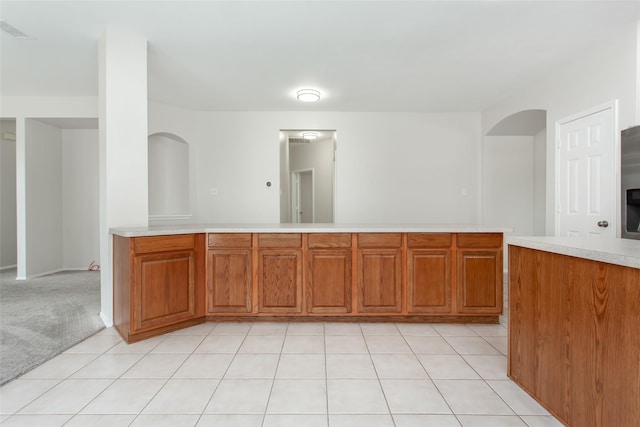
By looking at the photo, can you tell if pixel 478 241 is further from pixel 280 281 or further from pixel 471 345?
pixel 280 281

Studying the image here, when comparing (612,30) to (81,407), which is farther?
(612,30)

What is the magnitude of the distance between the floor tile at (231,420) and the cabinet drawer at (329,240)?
1.56 m

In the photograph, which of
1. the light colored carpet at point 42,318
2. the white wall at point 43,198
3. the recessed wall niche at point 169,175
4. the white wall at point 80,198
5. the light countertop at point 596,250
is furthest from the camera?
the white wall at point 80,198

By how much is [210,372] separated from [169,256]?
1.04 m

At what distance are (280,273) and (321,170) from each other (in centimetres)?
530

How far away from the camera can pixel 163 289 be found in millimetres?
2707

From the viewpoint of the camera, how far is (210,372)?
83.6 inches

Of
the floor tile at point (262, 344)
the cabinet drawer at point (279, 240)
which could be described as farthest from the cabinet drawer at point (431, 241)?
the floor tile at point (262, 344)

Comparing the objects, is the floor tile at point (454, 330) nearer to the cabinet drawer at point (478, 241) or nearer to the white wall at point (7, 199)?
the cabinet drawer at point (478, 241)

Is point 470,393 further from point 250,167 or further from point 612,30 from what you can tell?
point 250,167

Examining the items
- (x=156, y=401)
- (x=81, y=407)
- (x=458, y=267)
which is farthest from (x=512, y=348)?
(x=81, y=407)

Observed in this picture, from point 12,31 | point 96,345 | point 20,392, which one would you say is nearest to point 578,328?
point 20,392

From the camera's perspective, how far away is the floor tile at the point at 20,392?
1751 millimetres

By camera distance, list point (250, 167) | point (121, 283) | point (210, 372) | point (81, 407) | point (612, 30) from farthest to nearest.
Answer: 1. point (250, 167)
2. point (612, 30)
3. point (121, 283)
4. point (210, 372)
5. point (81, 407)
